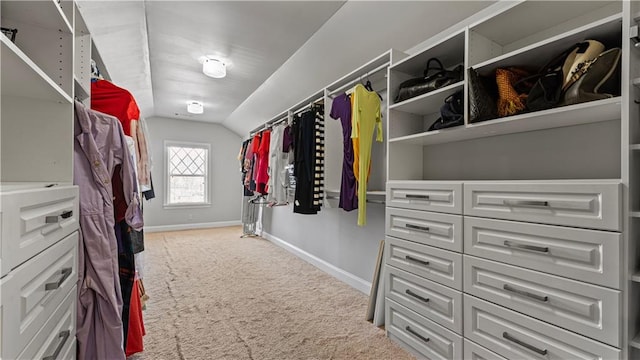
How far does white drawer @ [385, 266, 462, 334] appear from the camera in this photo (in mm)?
1537

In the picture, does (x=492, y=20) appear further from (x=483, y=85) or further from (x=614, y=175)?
(x=614, y=175)

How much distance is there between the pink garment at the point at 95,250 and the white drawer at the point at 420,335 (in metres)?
1.59

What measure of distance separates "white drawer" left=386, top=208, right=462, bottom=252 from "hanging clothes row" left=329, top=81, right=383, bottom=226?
35cm

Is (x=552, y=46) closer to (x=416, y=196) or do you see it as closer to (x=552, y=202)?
(x=552, y=202)

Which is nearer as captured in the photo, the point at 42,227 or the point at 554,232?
the point at 42,227

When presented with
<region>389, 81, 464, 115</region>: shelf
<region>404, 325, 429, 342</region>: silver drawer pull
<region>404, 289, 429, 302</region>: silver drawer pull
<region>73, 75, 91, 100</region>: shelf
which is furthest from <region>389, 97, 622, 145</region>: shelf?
<region>73, 75, 91, 100</region>: shelf

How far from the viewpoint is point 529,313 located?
1243 mm

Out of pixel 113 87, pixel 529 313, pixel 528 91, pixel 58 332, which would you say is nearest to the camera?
pixel 58 332

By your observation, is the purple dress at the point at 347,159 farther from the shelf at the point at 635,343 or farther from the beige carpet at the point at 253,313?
the shelf at the point at 635,343

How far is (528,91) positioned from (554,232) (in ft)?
2.36

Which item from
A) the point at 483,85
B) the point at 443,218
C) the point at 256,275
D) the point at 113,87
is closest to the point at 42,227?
the point at 113,87

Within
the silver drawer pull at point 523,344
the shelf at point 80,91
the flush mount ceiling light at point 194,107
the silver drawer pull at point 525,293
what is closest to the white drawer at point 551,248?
the silver drawer pull at point 525,293

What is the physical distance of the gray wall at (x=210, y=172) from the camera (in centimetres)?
600

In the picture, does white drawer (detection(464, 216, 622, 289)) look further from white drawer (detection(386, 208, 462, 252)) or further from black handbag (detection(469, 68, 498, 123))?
black handbag (detection(469, 68, 498, 123))
